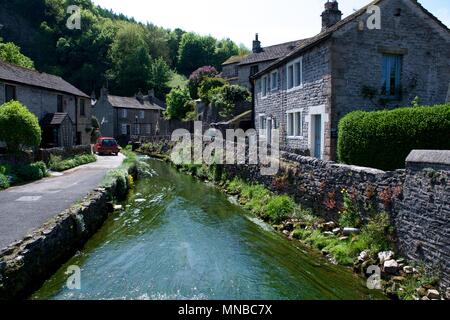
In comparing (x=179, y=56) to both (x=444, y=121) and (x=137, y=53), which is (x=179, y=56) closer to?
(x=137, y=53)

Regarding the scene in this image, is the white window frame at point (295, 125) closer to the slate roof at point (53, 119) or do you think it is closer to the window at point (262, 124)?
the window at point (262, 124)

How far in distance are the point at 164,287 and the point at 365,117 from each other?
30.5ft

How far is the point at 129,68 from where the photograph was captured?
7650 cm

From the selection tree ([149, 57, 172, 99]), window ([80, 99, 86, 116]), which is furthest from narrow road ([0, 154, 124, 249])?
tree ([149, 57, 172, 99])

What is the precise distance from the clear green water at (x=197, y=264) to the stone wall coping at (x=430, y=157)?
3.15 meters

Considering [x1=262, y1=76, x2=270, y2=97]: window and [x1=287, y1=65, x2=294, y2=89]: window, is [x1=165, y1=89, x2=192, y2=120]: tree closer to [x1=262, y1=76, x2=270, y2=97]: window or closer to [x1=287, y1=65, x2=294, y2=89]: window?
[x1=262, y1=76, x2=270, y2=97]: window

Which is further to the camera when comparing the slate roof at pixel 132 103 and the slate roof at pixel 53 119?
the slate roof at pixel 132 103

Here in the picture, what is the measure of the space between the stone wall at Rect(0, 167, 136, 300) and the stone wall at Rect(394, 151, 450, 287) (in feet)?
28.5

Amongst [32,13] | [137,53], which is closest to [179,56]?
[137,53]

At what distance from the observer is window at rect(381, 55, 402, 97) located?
57.1 ft

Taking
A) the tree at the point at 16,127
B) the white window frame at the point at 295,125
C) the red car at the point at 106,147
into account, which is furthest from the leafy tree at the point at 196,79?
the tree at the point at 16,127

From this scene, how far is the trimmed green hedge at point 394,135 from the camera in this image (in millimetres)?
11359

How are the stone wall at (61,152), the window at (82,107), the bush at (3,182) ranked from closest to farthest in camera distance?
1. the bush at (3,182)
2. the stone wall at (61,152)
3. the window at (82,107)

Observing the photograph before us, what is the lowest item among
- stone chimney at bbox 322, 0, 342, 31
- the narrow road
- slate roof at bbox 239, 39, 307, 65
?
the narrow road
